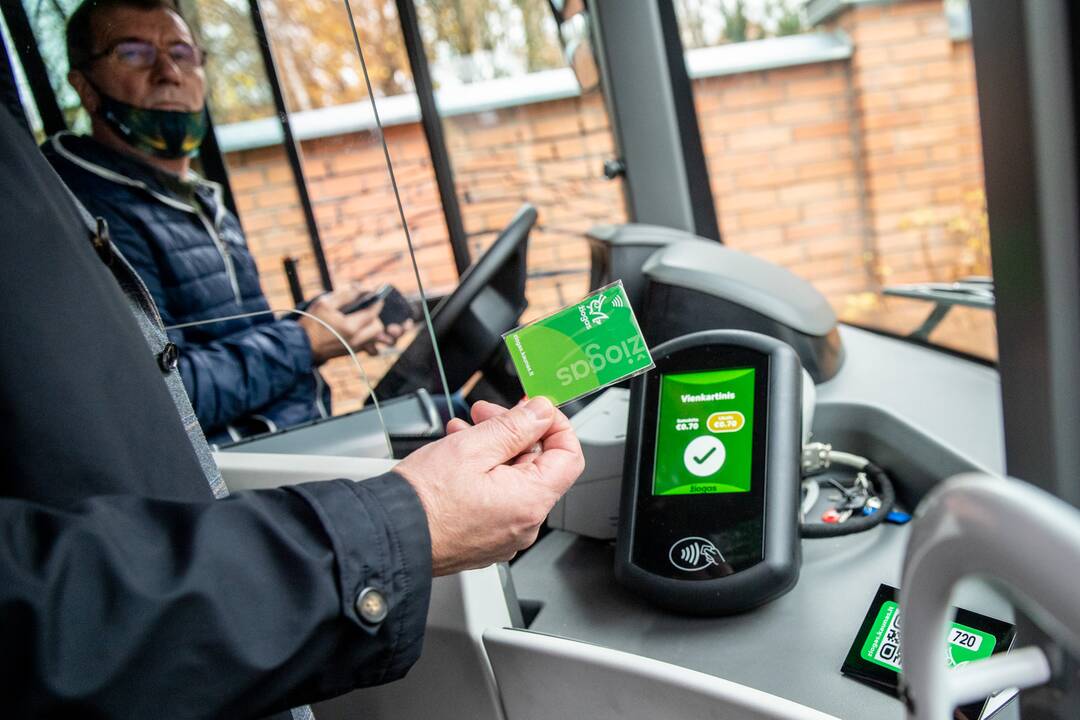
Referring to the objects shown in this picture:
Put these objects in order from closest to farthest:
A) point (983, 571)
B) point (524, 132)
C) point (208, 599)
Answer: point (983, 571) < point (208, 599) < point (524, 132)

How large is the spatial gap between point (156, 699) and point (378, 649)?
135mm

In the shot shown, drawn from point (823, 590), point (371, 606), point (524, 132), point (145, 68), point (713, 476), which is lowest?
point (823, 590)

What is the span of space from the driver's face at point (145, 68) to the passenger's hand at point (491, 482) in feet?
1.78

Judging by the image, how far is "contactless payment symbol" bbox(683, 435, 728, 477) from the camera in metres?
0.79

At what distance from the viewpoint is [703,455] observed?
79cm

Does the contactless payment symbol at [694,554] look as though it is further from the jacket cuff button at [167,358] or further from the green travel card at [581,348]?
the jacket cuff button at [167,358]

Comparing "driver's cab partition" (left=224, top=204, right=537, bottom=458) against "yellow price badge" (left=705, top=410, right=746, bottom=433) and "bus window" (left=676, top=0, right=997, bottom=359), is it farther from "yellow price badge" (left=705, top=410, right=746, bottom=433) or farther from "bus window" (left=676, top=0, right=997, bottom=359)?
"bus window" (left=676, top=0, right=997, bottom=359)

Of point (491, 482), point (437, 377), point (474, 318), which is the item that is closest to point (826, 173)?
point (474, 318)

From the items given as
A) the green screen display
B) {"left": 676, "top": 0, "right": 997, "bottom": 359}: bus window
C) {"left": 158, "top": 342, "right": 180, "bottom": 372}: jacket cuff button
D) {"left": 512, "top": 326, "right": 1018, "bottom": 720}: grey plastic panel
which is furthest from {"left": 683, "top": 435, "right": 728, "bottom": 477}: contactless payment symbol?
{"left": 676, "top": 0, "right": 997, "bottom": 359}: bus window

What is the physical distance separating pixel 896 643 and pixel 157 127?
94 cm

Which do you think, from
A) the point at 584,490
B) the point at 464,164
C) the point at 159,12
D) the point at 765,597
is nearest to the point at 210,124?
the point at 159,12

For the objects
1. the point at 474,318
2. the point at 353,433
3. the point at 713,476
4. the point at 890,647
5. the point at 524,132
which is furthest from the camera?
the point at 524,132

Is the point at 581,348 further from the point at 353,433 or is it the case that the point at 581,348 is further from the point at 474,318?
the point at 474,318

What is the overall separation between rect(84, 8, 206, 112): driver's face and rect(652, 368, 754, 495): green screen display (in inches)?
25.2
